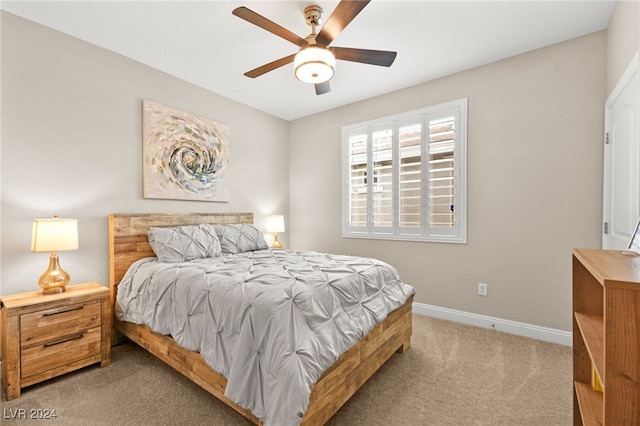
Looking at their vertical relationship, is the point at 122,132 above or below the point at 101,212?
above

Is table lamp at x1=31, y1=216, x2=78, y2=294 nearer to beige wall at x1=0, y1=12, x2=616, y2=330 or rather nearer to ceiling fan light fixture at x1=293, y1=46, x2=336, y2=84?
beige wall at x1=0, y1=12, x2=616, y2=330

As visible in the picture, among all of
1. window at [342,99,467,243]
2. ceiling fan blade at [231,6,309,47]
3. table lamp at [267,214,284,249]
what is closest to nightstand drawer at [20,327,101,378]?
table lamp at [267,214,284,249]

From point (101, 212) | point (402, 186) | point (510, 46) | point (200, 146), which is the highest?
point (510, 46)

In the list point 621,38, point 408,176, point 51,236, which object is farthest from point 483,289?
point 51,236

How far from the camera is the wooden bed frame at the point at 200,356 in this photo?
5.02 ft

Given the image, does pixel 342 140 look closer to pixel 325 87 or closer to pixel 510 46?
pixel 325 87

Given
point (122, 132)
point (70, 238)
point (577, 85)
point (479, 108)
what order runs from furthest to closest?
point (479, 108) → point (122, 132) → point (577, 85) → point (70, 238)

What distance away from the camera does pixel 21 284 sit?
7.31 feet

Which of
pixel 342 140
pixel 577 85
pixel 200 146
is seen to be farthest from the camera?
pixel 342 140

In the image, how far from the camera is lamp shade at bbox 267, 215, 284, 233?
4070 mm

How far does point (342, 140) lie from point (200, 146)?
186 centimetres

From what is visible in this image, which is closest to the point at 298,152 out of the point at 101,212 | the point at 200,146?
the point at 200,146

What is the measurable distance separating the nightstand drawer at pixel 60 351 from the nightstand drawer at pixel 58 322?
3cm

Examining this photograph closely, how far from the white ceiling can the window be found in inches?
22.8
